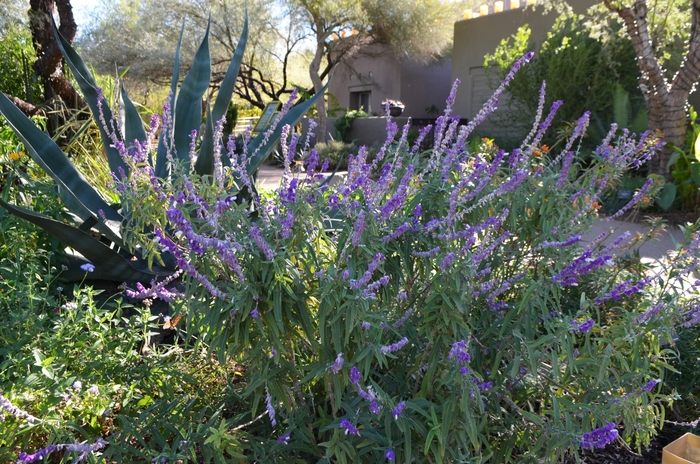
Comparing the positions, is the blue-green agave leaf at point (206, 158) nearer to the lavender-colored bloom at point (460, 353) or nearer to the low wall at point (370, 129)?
the lavender-colored bloom at point (460, 353)

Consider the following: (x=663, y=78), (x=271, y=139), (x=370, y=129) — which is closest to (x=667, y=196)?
(x=663, y=78)

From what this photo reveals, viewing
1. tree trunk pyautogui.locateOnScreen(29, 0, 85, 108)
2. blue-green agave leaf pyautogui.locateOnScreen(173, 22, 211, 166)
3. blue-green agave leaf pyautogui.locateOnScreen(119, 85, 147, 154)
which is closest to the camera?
blue-green agave leaf pyautogui.locateOnScreen(119, 85, 147, 154)

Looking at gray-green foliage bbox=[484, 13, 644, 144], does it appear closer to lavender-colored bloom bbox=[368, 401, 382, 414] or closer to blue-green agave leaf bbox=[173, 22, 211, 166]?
blue-green agave leaf bbox=[173, 22, 211, 166]

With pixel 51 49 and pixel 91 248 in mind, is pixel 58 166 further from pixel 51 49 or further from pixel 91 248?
pixel 51 49

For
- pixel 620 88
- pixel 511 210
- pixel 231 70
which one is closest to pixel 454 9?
pixel 620 88

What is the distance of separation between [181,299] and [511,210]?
3.33 feet

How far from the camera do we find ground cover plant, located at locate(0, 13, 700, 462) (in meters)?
1.42

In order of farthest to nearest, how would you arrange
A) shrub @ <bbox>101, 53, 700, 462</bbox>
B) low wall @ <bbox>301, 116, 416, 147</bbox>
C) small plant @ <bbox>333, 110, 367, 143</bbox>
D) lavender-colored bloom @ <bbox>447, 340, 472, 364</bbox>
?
small plant @ <bbox>333, 110, 367, 143</bbox>
low wall @ <bbox>301, 116, 416, 147</bbox>
shrub @ <bbox>101, 53, 700, 462</bbox>
lavender-colored bloom @ <bbox>447, 340, 472, 364</bbox>

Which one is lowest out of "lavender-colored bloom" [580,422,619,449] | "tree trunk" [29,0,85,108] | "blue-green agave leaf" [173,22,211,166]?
"lavender-colored bloom" [580,422,619,449]

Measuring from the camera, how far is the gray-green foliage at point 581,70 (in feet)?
36.1

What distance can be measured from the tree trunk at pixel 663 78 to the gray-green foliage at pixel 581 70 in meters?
2.12

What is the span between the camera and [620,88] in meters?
10.5

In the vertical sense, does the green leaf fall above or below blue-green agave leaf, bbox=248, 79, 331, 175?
below

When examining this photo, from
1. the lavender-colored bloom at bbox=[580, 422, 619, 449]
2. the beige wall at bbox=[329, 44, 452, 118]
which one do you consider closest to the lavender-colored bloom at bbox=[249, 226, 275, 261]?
the lavender-colored bloom at bbox=[580, 422, 619, 449]
